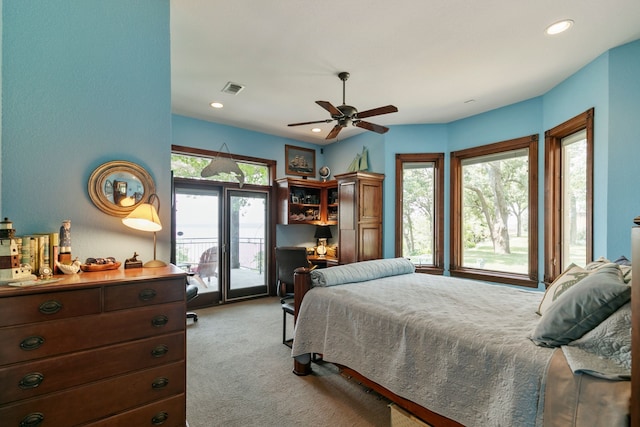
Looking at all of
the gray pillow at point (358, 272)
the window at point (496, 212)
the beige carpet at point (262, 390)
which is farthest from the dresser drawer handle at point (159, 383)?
the window at point (496, 212)

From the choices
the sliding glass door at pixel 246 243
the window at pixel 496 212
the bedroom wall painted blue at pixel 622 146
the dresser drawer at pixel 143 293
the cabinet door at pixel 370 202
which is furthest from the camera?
the sliding glass door at pixel 246 243

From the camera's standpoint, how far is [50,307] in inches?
52.2

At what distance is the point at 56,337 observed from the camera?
4.40 feet

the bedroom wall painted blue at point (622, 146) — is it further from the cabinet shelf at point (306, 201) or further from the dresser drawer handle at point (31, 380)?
the dresser drawer handle at point (31, 380)

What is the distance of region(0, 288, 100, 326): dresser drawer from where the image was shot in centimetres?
125

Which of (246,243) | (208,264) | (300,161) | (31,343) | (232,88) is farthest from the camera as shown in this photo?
(300,161)

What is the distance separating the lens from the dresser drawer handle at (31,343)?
1276 mm

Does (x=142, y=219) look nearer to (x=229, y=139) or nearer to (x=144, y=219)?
(x=144, y=219)

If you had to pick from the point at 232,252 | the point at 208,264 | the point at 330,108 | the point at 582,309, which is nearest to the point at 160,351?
the point at 582,309

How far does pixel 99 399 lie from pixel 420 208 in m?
4.45

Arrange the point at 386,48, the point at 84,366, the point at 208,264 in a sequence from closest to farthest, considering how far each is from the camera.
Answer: the point at 84,366 → the point at 386,48 → the point at 208,264

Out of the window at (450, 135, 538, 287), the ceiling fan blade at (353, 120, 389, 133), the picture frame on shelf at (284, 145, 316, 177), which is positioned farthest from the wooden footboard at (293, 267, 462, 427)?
the picture frame on shelf at (284, 145, 316, 177)

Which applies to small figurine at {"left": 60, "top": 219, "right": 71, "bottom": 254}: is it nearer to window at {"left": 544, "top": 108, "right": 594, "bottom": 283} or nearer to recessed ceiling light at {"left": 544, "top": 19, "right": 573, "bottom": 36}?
recessed ceiling light at {"left": 544, "top": 19, "right": 573, "bottom": 36}

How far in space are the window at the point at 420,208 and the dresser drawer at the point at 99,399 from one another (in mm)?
3769
